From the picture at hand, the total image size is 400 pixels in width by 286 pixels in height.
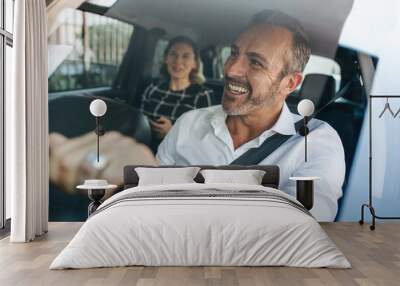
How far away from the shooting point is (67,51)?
823 cm

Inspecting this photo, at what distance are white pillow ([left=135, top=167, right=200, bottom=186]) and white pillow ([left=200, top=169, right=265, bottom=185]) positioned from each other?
21 centimetres

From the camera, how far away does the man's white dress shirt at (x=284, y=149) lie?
8125 millimetres

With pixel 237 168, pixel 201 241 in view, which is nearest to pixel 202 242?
pixel 201 241

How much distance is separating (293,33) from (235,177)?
7.01 feet

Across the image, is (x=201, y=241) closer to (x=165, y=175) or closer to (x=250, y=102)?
(x=165, y=175)

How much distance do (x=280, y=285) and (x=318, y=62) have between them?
4.54m

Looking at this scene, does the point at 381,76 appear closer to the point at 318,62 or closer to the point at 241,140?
the point at 318,62

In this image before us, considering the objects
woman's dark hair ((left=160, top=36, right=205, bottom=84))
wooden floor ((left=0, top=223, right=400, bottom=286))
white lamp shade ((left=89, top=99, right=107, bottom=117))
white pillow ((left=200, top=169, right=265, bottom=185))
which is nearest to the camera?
wooden floor ((left=0, top=223, right=400, bottom=286))

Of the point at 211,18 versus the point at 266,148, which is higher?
the point at 211,18

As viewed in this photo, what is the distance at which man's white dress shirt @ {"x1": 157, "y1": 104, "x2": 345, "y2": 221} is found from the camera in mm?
8125

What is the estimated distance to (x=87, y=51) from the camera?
822 centimetres

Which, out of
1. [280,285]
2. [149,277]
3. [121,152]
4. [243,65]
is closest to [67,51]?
[121,152]

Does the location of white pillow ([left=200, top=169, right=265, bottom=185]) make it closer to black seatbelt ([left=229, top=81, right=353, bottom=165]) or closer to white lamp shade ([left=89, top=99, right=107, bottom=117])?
black seatbelt ([left=229, top=81, right=353, bottom=165])

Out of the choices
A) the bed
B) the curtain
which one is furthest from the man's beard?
the bed
